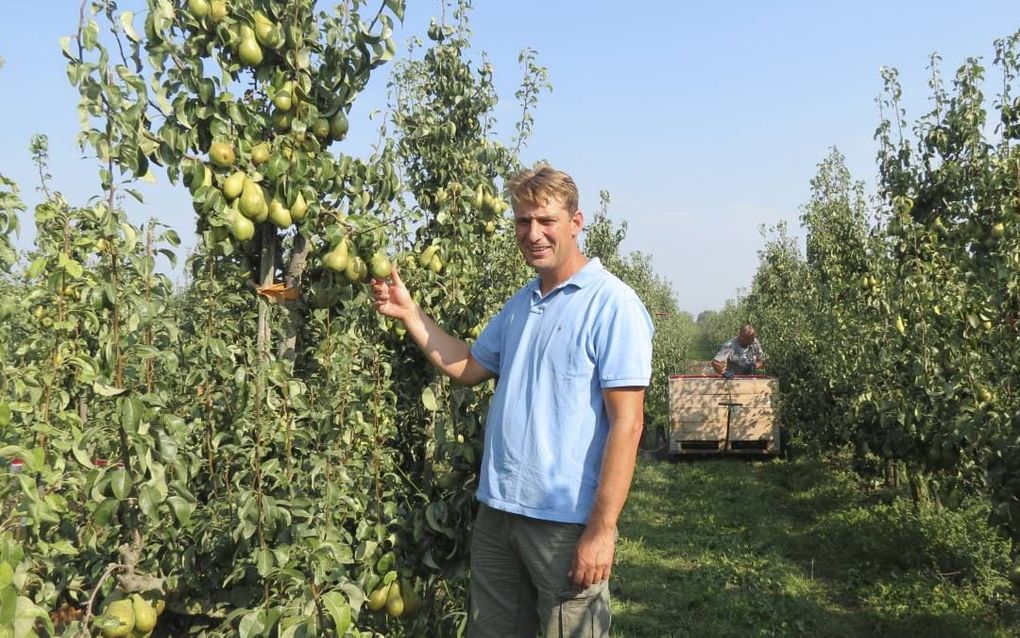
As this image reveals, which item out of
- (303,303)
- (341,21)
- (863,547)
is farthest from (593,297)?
(863,547)

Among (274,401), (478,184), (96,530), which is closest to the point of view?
(274,401)

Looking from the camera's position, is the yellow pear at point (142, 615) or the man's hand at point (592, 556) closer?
the yellow pear at point (142, 615)

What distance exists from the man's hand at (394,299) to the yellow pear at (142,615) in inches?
46.1

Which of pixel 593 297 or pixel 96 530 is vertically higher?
pixel 593 297

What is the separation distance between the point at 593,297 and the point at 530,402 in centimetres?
40

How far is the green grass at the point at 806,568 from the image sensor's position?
16.3 ft

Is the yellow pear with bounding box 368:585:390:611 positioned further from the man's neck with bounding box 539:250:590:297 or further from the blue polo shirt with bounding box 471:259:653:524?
the man's neck with bounding box 539:250:590:297

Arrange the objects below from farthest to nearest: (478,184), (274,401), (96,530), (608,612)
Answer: (478,184) → (96,530) → (608,612) → (274,401)

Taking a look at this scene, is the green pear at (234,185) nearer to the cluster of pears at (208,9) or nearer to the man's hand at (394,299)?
the cluster of pears at (208,9)

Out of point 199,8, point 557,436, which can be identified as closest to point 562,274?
point 557,436

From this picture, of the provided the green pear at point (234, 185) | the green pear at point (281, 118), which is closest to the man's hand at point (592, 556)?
the green pear at point (234, 185)

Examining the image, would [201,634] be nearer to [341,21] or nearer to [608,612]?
[608,612]

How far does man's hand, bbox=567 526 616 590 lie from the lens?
2.34m

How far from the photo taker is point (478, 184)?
3398 mm
